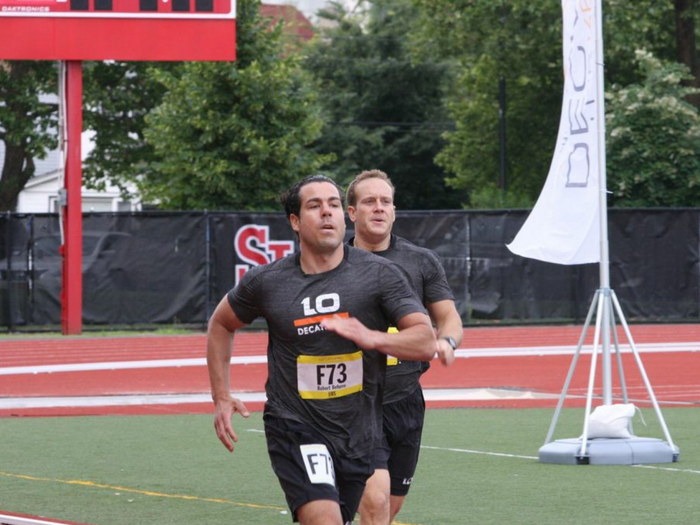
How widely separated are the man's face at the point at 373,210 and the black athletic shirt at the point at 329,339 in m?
1.30

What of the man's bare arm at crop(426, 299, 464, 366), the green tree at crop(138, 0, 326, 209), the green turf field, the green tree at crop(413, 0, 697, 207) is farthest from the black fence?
the man's bare arm at crop(426, 299, 464, 366)

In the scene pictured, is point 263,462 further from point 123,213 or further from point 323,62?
point 323,62

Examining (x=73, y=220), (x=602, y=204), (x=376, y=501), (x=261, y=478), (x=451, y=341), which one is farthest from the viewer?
(x=73, y=220)

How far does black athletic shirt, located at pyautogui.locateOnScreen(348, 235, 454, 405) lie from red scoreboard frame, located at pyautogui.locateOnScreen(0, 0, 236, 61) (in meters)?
16.3

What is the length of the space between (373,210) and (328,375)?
1.66 m

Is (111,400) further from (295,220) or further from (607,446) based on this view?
(295,220)

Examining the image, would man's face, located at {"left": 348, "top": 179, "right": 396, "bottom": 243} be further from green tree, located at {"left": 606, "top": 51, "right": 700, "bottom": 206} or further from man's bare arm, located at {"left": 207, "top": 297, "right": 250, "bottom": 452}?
green tree, located at {"left": 606, "top": 51, "right": 700, "bottom": 206}

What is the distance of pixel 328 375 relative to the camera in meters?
5.47

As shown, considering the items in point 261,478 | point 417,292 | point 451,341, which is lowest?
point 261,478

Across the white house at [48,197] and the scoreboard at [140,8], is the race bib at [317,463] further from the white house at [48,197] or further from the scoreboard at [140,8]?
the white house at [48,197]

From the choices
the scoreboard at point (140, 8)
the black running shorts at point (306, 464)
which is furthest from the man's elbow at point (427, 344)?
the scoreboard at point (140, 8)

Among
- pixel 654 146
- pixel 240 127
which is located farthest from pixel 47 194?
pixel 654 146

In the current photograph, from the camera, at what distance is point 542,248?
34.6 feet

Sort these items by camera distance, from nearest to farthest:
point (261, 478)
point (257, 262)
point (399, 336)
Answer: point (399, 336), point (261, 478), point (257, 262)
